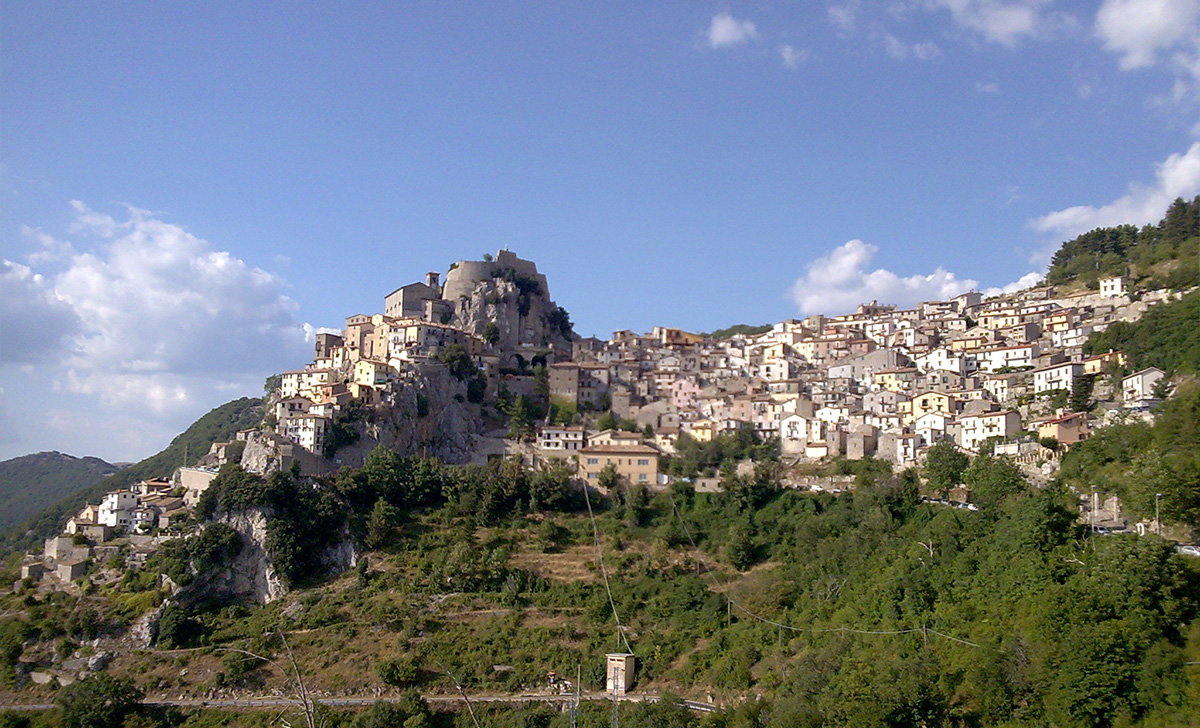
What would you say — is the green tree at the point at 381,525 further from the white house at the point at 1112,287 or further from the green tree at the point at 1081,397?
the white house at the point at 1112,287

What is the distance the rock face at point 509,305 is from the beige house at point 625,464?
1332cm

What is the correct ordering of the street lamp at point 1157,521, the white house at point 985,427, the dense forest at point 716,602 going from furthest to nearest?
the white house at point 985,427 < the street lamp at point 1157,521 < the dense forest at point 716,602

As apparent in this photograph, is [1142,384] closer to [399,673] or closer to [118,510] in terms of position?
[399,673]

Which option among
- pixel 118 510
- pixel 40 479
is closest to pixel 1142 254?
pixel 118 510

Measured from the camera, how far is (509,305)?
5800cm

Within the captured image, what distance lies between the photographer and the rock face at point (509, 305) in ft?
185

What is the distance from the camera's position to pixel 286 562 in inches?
1409

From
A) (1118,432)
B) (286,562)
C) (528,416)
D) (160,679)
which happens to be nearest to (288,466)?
(286,562)

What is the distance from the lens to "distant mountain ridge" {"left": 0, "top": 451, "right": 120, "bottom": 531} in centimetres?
6744

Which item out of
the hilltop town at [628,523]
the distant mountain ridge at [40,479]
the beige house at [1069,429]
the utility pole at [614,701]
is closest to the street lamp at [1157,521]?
the hilltop town at [628,523]

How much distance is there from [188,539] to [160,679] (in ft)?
18.8

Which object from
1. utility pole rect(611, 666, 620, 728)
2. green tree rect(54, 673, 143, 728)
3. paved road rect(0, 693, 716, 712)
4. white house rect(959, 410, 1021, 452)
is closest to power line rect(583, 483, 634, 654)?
utility pole rect(611, 666, 620, 728)

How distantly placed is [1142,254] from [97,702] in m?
52.1

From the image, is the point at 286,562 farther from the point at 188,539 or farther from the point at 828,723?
the point at 828,723
